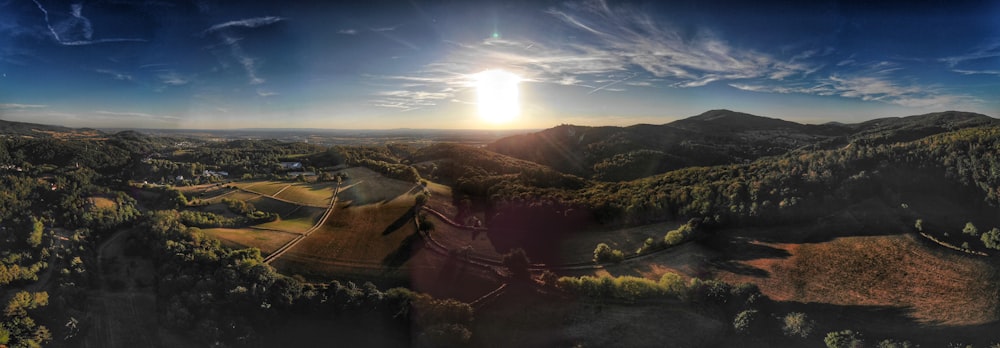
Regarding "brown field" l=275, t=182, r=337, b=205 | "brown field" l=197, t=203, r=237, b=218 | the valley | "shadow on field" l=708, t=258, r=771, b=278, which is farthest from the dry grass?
"shadow on field" l=708, t=258, r=771, b=278

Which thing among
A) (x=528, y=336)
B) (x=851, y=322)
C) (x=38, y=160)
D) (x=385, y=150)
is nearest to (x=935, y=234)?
(x=851, y=322)

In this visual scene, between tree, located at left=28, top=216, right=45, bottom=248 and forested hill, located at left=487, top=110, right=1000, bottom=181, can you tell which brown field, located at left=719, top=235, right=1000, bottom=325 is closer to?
A: forested hill, located at left=487, top=110, right=1000, bottom=181

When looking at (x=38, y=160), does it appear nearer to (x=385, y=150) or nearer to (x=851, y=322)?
(x=385, y=150)

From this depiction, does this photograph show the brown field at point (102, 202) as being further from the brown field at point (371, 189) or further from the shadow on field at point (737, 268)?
the shadow on field at point (737, 268)

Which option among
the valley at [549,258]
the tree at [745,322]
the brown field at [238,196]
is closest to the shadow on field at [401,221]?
the valley at [549,258]

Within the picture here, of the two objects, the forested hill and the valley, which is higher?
the forested hill

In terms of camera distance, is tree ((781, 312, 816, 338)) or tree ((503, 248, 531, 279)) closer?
tree ((781, 312, 816, 338))

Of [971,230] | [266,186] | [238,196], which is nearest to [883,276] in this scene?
[971,230]
